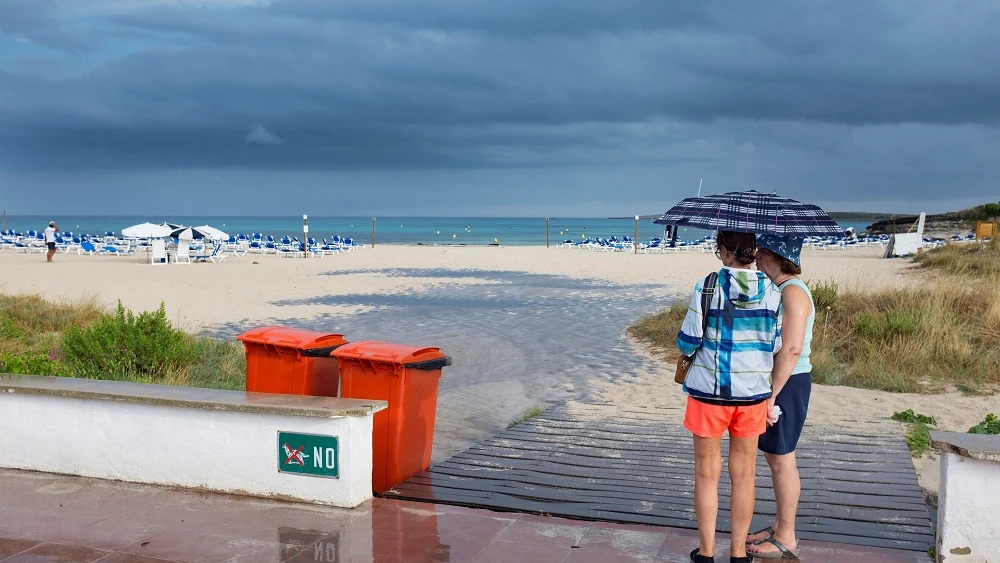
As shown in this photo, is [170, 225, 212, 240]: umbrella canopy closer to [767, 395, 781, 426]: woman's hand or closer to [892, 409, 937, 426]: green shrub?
[892, 409, 937, 426]: green shrub

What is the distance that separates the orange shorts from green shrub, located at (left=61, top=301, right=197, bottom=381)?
20.4 feet

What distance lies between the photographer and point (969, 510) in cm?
374

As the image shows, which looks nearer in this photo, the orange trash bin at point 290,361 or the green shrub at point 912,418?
the orange trash bin at point 290,361

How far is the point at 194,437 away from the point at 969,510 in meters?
3.90

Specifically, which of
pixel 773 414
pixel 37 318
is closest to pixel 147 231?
pixel 37 318

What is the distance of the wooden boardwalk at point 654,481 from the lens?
4664 mm

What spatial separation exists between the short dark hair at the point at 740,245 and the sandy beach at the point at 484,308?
121 inches

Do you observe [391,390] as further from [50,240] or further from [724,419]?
[50,240]

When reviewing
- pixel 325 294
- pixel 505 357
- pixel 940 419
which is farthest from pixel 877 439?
pixel 325 294

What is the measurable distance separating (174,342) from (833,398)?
688 cm

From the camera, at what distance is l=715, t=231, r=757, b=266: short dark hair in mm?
3742

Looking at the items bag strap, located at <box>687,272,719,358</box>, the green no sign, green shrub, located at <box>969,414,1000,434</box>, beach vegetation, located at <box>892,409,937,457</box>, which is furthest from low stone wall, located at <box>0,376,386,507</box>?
green shrub, located at <box>969,414,1000,434</box>

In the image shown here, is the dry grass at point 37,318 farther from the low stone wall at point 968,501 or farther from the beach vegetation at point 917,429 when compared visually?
the low stone wall at point 968,501

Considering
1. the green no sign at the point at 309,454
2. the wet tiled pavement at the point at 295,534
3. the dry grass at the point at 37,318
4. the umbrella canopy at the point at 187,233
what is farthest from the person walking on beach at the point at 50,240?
the green no sign at the point at 309,454
